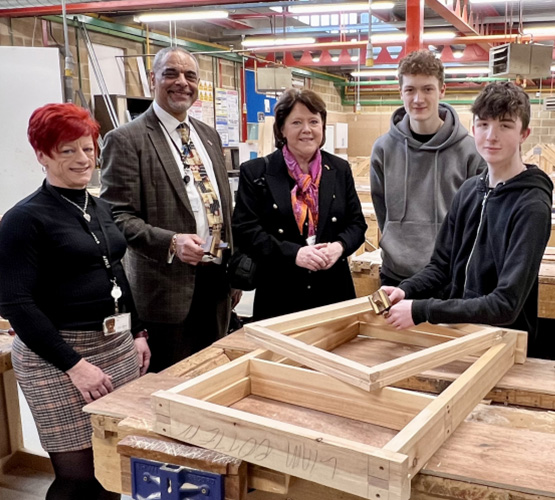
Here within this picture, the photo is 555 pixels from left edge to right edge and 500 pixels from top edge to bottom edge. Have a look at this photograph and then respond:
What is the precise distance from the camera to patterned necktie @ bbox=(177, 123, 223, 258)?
7.27 feet

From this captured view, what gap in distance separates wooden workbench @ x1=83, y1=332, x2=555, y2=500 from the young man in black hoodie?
155mm

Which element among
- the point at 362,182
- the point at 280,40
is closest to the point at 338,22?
the point at 280,40

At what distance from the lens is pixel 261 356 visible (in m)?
1.50

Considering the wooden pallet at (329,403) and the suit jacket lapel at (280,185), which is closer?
the wooden pallet at (329,403)

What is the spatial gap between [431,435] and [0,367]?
1.85 metres

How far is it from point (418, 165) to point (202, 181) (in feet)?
2.69

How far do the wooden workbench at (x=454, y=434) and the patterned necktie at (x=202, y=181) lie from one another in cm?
62

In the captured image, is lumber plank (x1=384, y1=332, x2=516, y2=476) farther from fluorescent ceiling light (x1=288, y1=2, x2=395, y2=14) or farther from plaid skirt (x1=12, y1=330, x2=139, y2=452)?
fluorescent ceiling light (x1=288, y1=2, x2=395, y2=14)

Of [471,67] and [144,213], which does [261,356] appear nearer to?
[144,213]

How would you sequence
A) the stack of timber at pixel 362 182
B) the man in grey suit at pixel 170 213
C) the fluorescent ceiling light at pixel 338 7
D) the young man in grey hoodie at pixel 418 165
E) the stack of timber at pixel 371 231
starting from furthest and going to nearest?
the stack of timber at pixel 362 182, the fluorescent ceiling light at pixel 338 7, the stack of timber at pixel 371 231, the young man in grey hoodie at pixel 418 165, the man in grey suit at pixel 170 213

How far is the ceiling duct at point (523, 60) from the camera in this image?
4480 mm

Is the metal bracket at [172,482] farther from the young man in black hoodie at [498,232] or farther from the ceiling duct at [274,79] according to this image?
the ceiling duct at [274,79]

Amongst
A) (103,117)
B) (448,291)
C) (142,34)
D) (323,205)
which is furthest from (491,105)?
(142,34)

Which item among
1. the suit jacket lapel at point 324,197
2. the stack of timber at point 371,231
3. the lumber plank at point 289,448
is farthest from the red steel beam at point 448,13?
the lumber plank at point 289,448
